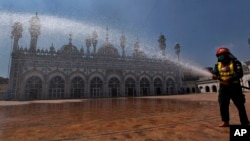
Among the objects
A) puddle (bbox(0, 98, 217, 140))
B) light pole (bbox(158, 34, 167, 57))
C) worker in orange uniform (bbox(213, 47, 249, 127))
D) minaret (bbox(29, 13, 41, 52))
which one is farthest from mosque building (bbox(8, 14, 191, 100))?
worker in orange uniform (bbox(213, 47, 249, 127))

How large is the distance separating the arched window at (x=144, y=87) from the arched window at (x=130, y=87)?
235 centimetres

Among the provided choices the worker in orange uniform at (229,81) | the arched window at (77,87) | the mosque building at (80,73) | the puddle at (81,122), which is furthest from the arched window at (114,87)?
the worker in orange uniform at (229,81)

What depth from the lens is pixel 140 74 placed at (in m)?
41.0

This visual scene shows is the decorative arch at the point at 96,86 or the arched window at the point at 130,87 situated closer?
the decorative arch at the point at 96,86

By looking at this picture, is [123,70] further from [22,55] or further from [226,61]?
[226,61]

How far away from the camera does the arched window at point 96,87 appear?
3512 cm

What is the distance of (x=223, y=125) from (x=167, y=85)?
41.6 m

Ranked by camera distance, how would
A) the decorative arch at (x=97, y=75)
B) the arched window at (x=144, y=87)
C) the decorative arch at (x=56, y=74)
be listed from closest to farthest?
the decorative arch at (x=56, y=74), the decorative arch at (x=97, y=75), the arched window at (x=144, y=87)

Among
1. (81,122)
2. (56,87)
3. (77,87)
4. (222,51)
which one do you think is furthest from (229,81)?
(56,87)

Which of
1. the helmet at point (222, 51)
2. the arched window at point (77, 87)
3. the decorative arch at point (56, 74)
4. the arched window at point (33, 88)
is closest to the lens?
the helmet at point (222, 51)

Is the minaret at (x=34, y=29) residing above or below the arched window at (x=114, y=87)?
above

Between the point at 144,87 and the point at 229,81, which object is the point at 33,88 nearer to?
the point at 144,87

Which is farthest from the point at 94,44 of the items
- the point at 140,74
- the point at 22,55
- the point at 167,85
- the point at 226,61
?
the point at 226,61

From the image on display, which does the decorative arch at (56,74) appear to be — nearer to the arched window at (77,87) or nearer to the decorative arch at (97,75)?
the arched window at (77,87)
